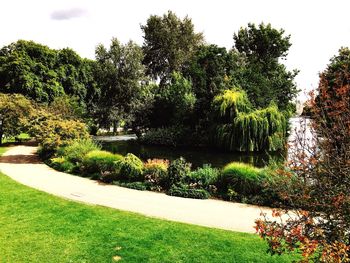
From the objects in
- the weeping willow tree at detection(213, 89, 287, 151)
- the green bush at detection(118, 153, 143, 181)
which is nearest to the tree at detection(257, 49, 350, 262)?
the green bush at detection(118, 153, 143, 181)

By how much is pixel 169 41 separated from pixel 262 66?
12.5 m

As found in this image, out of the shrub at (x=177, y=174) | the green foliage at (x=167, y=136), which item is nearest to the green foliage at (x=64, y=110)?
the green foliage at (x=167, y=136)

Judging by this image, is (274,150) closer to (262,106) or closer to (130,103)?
(262,106)

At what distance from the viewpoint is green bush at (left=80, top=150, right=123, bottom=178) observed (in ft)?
49.5

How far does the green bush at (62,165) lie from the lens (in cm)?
1633

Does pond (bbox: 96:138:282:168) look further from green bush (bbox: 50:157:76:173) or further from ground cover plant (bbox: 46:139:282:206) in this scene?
ground cover plant (bbox: 46:139:282:206)

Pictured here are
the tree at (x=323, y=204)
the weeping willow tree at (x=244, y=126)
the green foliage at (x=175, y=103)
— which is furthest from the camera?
the green foliage at (x=175, y=103)

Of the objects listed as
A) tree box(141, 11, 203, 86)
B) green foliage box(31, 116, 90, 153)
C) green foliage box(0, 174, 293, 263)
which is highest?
tree box(141, 11, 203, 86)

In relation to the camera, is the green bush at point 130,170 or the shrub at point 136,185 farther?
the green bush at point 130,170

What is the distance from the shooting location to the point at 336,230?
15.9 feet

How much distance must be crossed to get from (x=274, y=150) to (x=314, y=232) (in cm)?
2226

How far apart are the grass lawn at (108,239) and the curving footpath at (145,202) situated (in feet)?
2.13

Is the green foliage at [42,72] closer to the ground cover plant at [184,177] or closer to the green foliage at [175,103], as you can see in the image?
the green foliage at [175,103]

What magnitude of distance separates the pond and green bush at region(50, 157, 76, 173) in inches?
257
